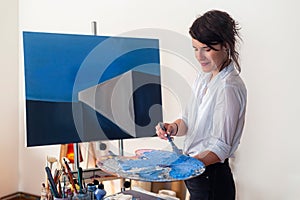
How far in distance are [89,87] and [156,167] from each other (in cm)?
49

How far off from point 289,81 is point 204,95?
64 centimetres

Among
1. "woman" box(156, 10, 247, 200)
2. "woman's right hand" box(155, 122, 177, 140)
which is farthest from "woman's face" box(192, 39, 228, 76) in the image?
"woman's right hand" box(155, 122, 177, 140)

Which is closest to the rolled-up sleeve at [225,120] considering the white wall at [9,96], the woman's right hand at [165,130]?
the woman's right hand at [165,130]

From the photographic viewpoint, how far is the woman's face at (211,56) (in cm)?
107

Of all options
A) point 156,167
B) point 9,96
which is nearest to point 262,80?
point 156,167

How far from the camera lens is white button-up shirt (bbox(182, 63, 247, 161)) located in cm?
101

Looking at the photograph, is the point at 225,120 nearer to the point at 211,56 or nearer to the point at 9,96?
the point at 211,56

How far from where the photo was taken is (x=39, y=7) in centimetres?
243

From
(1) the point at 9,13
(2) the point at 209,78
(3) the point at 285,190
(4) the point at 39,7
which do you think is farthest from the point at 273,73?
(1) the point at 9,13

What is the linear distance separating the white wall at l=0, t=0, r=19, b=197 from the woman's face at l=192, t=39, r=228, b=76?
5.85ft

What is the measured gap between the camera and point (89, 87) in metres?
1.45

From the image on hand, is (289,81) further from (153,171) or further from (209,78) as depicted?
(153,171)

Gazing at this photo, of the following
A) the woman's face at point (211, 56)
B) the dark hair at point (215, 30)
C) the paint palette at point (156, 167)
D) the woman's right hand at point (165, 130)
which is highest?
the dark hair at point (215, 30)

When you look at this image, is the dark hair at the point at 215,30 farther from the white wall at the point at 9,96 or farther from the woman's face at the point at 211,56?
the white wall at the point at 9,96
